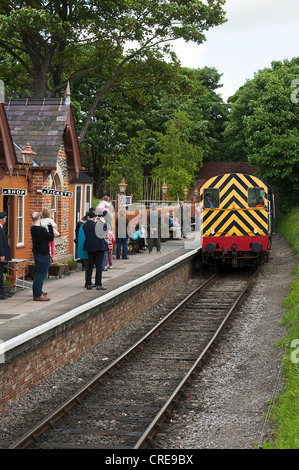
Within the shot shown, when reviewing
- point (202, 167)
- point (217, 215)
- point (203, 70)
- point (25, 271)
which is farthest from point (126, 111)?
point (25, 271)

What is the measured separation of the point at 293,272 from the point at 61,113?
8823mm

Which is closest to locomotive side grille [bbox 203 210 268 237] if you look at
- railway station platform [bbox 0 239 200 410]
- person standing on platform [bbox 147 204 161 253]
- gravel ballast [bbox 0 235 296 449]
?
railway station platform [bbox 0 239 200 410]

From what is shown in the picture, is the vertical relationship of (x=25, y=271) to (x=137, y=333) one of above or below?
above

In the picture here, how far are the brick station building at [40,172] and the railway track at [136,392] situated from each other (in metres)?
4.35

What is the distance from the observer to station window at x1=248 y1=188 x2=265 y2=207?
67.2ft

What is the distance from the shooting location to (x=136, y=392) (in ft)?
31.1

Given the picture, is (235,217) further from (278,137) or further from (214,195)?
(278,137)

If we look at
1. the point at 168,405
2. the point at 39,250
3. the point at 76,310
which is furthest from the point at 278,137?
the point at 168,405

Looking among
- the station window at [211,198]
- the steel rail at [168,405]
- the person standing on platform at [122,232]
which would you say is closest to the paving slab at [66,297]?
the person standing on platform at [122,232]

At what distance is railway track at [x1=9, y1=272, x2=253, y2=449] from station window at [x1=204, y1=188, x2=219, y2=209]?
591 cm

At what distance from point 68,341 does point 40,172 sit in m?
6.95

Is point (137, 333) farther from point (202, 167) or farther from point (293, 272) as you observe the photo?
point (202, 167)

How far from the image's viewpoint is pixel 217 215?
20.6 metres

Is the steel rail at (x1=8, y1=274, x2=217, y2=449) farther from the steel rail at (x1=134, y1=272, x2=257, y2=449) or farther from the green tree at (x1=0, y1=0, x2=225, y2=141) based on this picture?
the green tree at (x1=0, y1=0, x2=225, y2=141)
